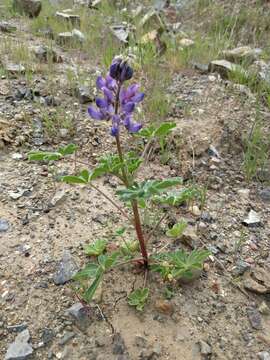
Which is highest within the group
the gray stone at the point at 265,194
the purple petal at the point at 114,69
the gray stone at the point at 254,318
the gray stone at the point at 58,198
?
the purple petal at the point at 114,69

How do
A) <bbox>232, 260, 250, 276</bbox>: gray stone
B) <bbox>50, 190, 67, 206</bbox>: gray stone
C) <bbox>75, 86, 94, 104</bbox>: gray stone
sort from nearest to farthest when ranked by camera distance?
<bbox>232, 260, 250, 276</bbox>: gray stone
<bbox>50, 190, 67, 206</bbox>: gray stone
<bbox>75, 86, 94, 104</bbox>: gray stone

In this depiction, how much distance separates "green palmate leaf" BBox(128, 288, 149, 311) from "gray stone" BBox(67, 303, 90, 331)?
22 centimetres

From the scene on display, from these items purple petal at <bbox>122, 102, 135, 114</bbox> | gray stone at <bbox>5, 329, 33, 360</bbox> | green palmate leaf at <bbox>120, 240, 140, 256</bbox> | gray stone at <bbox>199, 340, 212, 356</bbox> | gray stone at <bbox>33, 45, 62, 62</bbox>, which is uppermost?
purple petal at <bbox>122, 102, 135, 114</bbox>

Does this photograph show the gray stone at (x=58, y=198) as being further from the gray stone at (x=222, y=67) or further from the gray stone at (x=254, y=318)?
the gray stone at (x=222, y=67)

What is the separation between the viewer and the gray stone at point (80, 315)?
1809mm

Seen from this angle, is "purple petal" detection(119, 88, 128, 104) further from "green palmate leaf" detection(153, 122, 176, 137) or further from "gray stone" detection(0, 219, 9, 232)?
"gray stone" detection(0, 219, 9, 232)

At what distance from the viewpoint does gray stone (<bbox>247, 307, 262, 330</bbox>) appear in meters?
1.89

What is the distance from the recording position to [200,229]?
7.80ft

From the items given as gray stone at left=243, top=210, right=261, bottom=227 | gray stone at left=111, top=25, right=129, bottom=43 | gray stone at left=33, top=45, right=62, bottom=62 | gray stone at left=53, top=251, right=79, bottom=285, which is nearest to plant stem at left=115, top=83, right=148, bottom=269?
gray stone at left=53, top=251, right=79, bottom=285

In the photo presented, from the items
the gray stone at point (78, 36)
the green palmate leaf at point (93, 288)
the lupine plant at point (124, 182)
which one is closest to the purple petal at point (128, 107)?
the lupine plant at point (124, 182)

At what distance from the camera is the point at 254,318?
1917mm

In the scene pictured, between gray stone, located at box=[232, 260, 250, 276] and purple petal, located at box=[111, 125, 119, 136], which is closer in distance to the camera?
purple petal, located at box=[111, 125, 119, 136]

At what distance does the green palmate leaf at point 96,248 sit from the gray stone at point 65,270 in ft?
0.32

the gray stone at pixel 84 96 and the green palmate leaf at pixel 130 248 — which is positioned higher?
the gray stone at pixel 84 96
